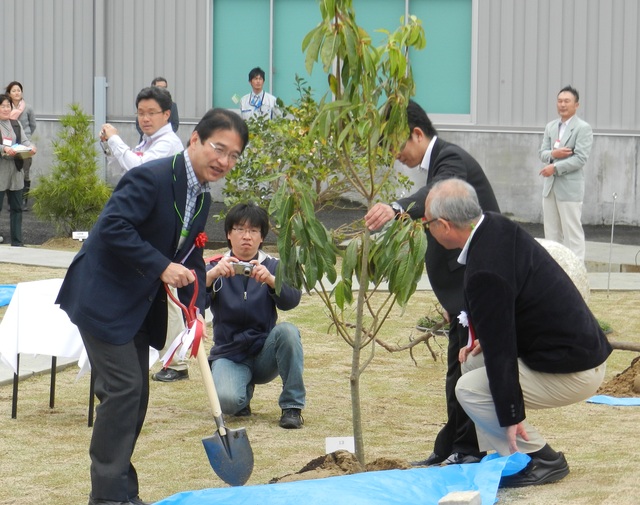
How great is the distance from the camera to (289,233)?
5.23 m

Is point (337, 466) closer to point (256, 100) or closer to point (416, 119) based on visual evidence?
point (416, 119)

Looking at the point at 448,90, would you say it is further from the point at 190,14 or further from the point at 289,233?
the point at 289,233

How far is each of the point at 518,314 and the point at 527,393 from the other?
375mm

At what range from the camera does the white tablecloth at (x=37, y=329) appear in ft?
21.7

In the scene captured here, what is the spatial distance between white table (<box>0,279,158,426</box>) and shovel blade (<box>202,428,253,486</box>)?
5.32 feet

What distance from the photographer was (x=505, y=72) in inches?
709

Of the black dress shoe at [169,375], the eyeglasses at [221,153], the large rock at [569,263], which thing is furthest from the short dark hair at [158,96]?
the large rock at [569,263]

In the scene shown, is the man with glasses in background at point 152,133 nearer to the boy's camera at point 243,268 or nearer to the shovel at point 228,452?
the boy's camera at point 243,268

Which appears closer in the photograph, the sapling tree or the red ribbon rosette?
the sapling tree

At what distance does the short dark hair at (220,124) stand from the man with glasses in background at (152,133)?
2293 millimetres

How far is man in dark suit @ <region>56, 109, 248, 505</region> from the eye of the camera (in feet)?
16.0

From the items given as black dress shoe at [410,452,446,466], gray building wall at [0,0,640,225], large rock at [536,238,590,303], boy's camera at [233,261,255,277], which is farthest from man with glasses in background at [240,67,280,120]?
black dress shoe at [410,452,446,466]

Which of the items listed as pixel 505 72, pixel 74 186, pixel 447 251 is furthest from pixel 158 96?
pixel 505 72

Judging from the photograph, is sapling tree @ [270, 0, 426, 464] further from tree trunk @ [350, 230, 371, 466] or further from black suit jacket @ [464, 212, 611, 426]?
black suit jacket @ [464, 212, 611, 426]
